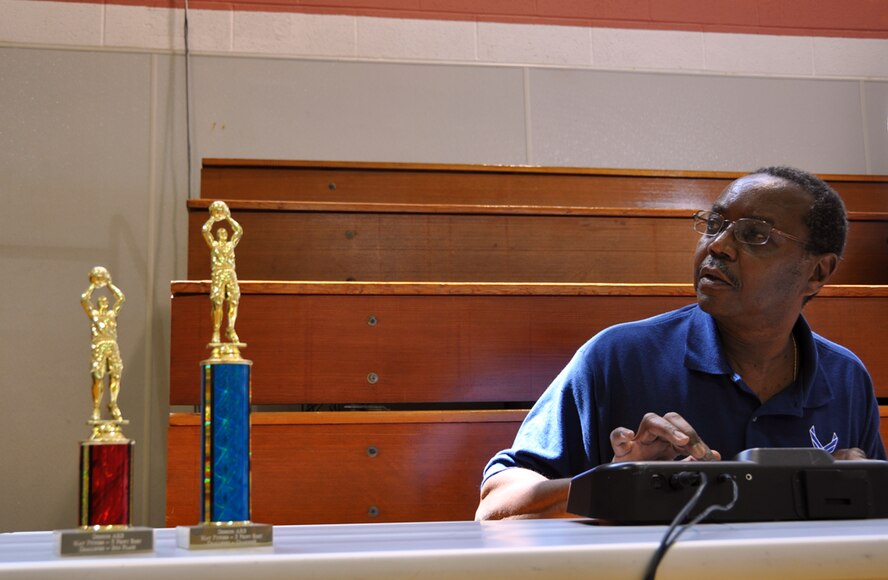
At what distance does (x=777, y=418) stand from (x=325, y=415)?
64 cm

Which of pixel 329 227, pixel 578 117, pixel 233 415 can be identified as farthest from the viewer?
pixel 578 117

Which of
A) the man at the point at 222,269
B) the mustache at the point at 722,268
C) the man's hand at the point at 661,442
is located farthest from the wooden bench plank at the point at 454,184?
the man at the point at 222,269

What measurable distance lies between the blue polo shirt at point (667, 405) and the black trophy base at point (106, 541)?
2.43ft

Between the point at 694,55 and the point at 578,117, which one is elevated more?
the point at 694,55

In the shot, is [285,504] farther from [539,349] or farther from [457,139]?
[457,139]

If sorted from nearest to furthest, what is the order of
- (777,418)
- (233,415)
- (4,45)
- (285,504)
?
(233,415) < (777,418) < (285,504) < (4,45)

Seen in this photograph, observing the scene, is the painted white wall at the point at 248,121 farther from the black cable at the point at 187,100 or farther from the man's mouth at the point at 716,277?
the man's mouth at the point at 716,277

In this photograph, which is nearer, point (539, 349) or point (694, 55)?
point (539, 349)

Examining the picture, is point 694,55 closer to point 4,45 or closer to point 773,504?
point 4,45

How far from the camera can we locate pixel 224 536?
58 cm

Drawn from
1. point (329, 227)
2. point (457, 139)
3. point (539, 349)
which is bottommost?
point (539, 349)

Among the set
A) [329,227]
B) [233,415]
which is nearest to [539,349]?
[329,227]

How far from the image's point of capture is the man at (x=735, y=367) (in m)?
1.29

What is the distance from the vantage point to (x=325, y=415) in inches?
61.6
